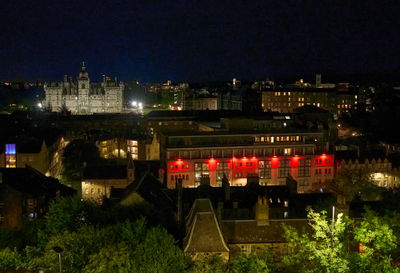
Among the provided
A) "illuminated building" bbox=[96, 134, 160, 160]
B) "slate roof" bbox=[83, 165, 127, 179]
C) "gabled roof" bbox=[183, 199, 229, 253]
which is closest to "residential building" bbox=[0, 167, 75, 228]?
"slate roof" bbox=[83, 165, 127, 179]

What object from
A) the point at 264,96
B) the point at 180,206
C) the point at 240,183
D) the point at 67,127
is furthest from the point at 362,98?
the point at 180,206

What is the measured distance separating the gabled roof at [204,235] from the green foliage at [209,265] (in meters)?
0.86

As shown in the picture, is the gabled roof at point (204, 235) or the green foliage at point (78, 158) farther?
the green foliage at point (78, 158)

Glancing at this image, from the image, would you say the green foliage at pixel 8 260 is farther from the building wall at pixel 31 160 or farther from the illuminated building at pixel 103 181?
the building wall at pixel 31 160

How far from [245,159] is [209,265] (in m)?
39.0

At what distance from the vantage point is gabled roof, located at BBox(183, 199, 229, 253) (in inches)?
1166

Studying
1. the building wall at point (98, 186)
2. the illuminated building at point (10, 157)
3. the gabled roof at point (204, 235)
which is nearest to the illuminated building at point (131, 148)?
the illuminated building at point (10, 157)

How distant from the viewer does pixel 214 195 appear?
42.4 metres

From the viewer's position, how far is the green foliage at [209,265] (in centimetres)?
2622

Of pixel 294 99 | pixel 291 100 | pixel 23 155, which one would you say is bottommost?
pixel 23 155

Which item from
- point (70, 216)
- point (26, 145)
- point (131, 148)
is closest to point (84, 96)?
point (131, 148)

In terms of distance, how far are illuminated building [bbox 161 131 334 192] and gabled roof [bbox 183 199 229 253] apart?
1276 inches

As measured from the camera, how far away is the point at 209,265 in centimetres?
2691

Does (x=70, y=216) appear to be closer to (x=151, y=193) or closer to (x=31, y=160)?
(x=151, y=193)
